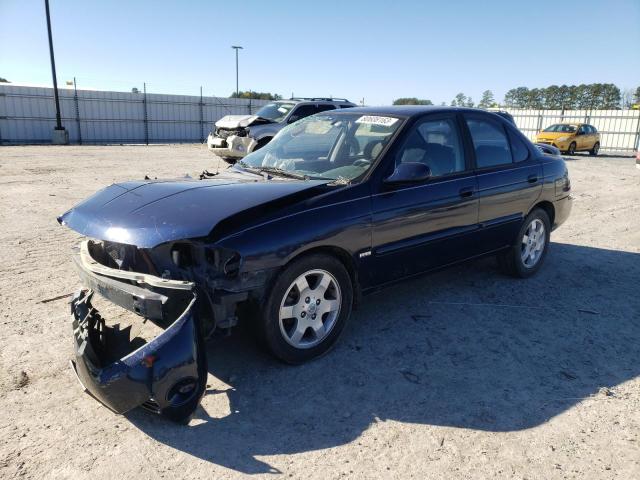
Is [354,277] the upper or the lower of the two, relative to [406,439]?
upper

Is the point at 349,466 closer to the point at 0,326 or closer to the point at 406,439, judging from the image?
the point at 406,439

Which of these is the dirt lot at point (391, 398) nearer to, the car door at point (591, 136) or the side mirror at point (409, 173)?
the side mirror at point (409, 173)

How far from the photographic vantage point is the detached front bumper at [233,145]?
45.5 feet

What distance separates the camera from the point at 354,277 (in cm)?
376

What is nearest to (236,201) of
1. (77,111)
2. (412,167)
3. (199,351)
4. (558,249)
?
(199,351)

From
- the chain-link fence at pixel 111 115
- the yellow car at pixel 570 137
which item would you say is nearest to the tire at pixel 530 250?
the yellow car at pixel 570 137

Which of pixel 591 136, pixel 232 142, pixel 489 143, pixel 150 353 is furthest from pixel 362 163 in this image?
pixel 591 136

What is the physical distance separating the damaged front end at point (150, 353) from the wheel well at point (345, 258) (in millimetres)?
884

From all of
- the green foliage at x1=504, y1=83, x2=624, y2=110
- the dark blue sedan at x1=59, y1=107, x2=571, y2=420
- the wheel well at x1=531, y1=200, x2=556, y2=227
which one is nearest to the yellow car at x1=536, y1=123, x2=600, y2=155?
the wheel well at x1=531, y1=200, x2=556, y2=227

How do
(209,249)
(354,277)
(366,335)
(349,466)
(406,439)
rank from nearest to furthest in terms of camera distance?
(349,466) < (406,439) < (209,249) < (354,277) < (366,335)

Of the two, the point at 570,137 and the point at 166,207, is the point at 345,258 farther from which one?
the point at 570,137

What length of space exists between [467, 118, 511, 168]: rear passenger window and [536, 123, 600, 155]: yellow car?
830 inches

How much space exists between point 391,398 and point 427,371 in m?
0.45

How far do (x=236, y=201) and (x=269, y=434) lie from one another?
1398mm
